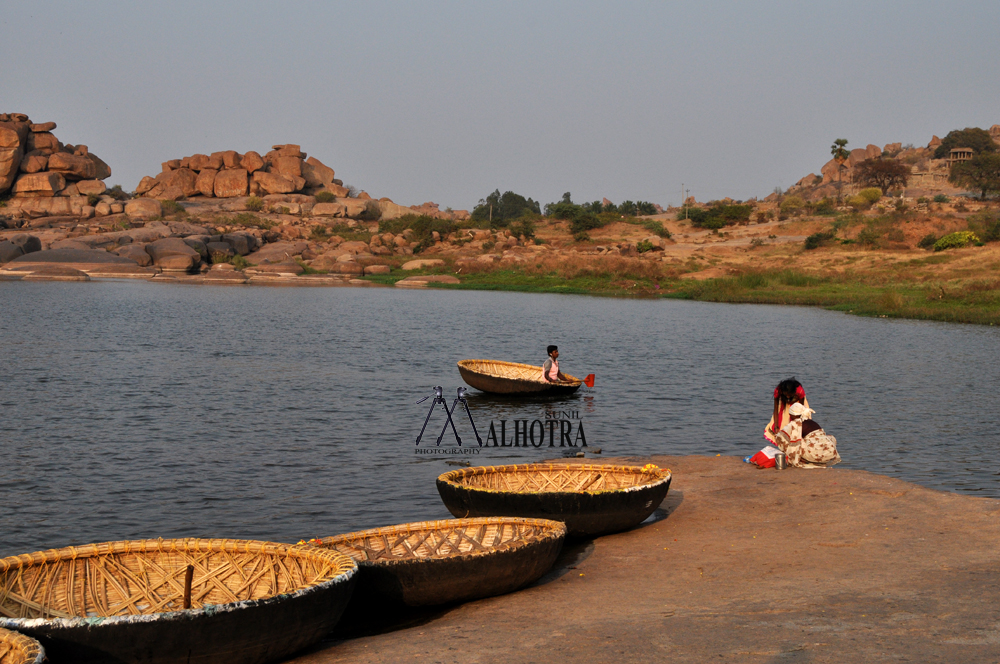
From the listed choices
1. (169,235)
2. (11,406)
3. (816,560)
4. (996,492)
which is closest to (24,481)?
(11,406)

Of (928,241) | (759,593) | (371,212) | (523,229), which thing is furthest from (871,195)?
(759,593)

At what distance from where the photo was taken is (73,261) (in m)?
66.1

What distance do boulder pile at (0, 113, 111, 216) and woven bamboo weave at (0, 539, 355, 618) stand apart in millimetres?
89617

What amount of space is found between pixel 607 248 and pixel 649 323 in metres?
33.3

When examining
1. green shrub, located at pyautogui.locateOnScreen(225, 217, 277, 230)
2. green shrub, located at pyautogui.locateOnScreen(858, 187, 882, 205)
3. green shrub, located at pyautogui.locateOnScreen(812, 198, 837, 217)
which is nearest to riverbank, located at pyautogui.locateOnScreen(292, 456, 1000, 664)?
green shrub, located at pyautogui.locateOnScreen(812, 198, 837, 217)

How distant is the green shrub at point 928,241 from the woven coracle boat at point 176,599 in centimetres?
5991

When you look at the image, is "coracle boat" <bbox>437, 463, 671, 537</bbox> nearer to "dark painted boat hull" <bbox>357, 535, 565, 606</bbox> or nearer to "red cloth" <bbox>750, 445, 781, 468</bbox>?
"dark painted boat hull" <bbox>357, 535, 565, 606</bbox>

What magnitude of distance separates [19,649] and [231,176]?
10327 centimetres

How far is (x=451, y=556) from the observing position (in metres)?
6.67

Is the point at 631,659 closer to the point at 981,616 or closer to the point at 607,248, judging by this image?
the point at 981,616

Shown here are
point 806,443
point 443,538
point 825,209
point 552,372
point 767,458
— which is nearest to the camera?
point 443,538

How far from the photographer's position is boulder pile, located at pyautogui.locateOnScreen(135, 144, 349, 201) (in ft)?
329

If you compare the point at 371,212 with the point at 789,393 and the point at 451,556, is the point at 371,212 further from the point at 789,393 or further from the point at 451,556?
the point at 451,556

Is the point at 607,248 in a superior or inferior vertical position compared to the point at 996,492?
superior
